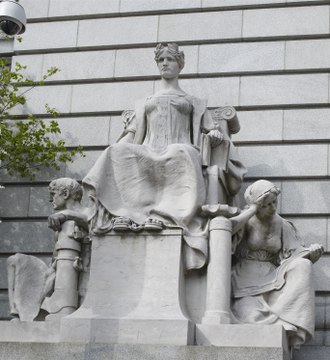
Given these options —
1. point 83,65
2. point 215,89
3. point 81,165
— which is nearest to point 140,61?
point 83,65

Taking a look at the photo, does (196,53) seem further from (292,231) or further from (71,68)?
(292,231)

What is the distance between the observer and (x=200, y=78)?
1928 cm

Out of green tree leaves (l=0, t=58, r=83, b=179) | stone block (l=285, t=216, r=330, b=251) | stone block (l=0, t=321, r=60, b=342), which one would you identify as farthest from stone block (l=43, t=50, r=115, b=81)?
stone block (l=0, t=321, r=60, b=342)

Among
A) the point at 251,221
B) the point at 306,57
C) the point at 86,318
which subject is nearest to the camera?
the point at 86,318

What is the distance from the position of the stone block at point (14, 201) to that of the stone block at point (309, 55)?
4.83m

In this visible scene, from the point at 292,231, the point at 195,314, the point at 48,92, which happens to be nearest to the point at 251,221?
the point at 292,231

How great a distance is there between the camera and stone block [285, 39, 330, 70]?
18.9 metres

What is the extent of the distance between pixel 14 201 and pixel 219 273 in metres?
5.37

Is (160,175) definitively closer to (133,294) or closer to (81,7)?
(133,294)

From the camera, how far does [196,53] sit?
19469 mm

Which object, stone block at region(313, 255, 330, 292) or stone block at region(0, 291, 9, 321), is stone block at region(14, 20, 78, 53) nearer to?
stone block at region(0, 291, 9, 321)

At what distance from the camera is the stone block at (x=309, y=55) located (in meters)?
18.9

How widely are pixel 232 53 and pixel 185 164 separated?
4.17 m

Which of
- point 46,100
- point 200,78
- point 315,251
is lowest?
point 315,251
